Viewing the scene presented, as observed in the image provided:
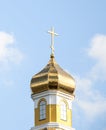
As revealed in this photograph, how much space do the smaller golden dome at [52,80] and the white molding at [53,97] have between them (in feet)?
0.74

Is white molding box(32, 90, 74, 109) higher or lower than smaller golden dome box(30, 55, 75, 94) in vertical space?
lower

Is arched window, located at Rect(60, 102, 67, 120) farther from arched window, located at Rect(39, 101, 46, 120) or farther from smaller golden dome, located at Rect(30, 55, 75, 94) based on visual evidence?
arched window, located at Rect(39, 101, 46, 120)

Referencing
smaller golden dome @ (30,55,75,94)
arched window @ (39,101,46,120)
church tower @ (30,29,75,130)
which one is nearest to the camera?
church tower @ (30,29,75,130)

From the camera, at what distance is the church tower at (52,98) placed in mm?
45906

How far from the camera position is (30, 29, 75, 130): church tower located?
45.9 meters

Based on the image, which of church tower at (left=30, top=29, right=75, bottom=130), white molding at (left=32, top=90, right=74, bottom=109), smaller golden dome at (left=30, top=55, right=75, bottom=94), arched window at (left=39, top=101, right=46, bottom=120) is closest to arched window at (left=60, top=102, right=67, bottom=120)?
church tower at (left=30, top=29, right=75, bottom=130)

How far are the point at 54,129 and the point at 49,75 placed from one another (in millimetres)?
3231

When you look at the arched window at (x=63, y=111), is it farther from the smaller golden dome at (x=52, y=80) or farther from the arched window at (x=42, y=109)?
the arched window at (x=42, y=109)

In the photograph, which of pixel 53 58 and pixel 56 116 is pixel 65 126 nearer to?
pixel 56 116

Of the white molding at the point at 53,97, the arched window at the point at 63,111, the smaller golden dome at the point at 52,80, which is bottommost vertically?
the arched window at the point at 63,111

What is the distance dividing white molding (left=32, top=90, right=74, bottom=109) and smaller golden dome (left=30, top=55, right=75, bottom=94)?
0.74 feet

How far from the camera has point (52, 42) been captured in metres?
48.7

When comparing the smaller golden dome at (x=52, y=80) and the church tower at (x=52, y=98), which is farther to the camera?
the smaller golden dome at (x=52, y=80)

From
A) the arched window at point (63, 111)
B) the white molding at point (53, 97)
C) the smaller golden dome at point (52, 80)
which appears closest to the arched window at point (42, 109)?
the white molding at point (53, 97)
